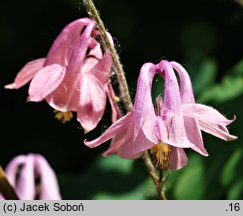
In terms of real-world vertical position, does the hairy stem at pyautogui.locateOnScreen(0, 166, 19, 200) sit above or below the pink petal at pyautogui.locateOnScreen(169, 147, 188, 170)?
below

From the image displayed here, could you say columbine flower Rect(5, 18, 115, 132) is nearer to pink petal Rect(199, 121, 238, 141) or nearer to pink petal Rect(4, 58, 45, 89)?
pink petal Rect(4, 58, 45, 89)

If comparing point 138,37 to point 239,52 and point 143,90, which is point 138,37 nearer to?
point 239,52

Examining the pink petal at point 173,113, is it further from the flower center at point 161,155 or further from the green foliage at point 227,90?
the green foliage at point 227,90

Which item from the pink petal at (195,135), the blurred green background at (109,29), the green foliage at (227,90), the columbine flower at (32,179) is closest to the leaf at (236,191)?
the green foliage at (227,90)

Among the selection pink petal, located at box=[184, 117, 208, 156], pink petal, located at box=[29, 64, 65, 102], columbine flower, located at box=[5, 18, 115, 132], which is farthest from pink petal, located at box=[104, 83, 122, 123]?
pink petal, located at box=[184, 117, 208, 156]

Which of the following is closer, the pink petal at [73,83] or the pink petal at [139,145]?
the pink petal at [139,145]

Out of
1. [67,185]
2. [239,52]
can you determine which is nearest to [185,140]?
[67,185]
